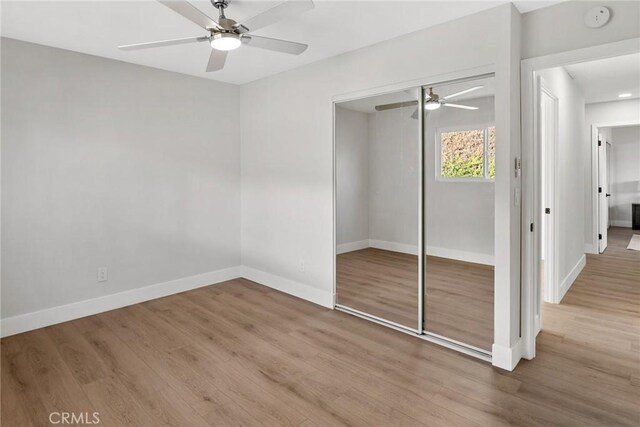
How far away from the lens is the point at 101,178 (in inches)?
142

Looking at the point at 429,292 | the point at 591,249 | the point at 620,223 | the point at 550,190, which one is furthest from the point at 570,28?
the point at 620,223

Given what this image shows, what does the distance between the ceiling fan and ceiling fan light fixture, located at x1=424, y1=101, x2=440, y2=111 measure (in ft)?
3.66

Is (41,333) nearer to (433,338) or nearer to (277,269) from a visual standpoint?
(277,269)

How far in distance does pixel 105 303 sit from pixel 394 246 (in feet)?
9.56

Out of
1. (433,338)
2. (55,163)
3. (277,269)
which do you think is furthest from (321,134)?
(55,163)

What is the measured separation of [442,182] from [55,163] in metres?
3.43

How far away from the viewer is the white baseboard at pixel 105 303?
317 cm

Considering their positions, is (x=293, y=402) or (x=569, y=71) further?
(x=569, y=71)

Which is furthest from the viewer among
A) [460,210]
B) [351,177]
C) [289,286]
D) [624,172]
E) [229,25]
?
[624,172]

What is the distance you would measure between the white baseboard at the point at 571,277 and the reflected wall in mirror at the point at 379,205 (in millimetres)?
1866

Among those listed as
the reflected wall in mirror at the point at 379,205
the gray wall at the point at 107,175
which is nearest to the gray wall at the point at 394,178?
the reflected wall in mirror at the point at 379,205

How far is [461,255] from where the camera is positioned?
2969 mm

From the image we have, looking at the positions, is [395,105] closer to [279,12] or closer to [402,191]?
[402,191]

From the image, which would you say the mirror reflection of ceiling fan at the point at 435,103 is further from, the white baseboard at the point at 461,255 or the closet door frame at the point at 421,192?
the white baseboard at the point at 461,255
